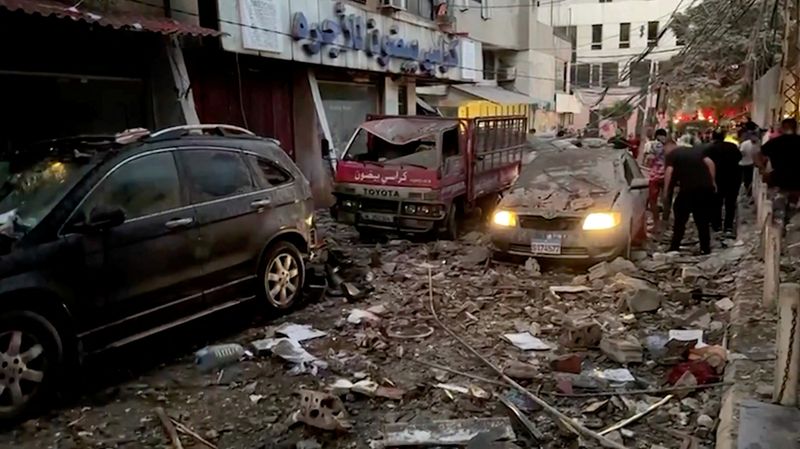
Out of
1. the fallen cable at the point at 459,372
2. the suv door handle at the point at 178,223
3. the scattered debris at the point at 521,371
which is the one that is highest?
the suv door handle at the point at 178,223

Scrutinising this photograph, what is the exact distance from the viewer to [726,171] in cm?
1086

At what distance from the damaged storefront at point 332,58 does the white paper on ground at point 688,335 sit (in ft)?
26.2

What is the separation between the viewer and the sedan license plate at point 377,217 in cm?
1055

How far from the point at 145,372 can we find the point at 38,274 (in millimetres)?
1317

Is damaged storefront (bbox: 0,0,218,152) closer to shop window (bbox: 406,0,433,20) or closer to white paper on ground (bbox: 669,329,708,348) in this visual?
white paper on ground (bbox: 669,329,708,348)

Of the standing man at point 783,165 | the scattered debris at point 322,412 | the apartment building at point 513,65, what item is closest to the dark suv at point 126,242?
the scattered debris at point 322,412

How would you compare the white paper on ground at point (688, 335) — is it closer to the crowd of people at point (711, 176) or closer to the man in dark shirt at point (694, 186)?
the crowd of people at point (711, 176)

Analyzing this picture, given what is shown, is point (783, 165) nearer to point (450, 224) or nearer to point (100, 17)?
point (450, 224)

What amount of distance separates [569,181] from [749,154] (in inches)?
251

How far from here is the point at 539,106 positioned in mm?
34188

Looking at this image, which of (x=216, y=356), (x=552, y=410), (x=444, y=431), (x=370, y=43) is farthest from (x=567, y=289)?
(x=370, y=43)

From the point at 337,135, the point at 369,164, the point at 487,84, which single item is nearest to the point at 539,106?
the point at 487,84

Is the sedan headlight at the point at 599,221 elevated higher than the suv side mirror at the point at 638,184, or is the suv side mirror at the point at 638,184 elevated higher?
the suv side mirror at the point at 638,184

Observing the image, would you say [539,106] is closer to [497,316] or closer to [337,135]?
[337,135]
